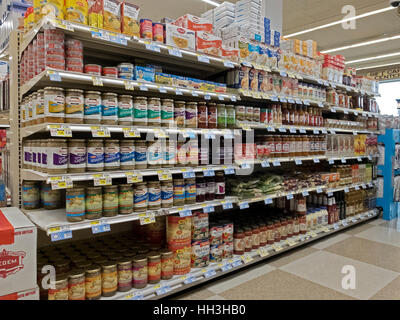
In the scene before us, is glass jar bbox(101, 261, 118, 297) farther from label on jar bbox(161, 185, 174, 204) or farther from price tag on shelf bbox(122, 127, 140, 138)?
price tag on shelf bbox(122, 127, 140, 138)

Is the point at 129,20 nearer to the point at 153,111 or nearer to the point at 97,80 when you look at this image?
the point at 97,80

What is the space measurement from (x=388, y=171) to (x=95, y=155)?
15.5 ft

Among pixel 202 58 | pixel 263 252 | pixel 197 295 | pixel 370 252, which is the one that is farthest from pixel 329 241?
pixel 202 58

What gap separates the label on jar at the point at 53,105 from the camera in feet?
6.02

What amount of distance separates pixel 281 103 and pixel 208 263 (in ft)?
6.60

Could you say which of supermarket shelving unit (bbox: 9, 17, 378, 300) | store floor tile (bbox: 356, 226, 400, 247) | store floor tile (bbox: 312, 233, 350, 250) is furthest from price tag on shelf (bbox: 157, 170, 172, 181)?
store floor tile (bbox: 356, 226, 400, 247)

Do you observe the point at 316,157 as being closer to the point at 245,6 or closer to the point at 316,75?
the point at 316,75

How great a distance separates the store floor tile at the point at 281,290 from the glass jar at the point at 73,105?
1727 millimetres

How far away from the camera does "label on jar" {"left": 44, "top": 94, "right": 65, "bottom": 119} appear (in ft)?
6.02

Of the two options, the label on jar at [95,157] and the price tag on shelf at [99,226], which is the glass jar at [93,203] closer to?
the price tag on shelf at [99,226]

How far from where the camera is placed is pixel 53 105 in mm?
1839

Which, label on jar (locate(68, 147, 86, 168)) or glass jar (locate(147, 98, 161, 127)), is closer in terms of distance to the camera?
label on jar (locate(68, 147, 86, 168))

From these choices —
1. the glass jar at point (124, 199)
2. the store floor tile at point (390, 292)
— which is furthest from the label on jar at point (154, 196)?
the store floor tile at point (390, 292)
